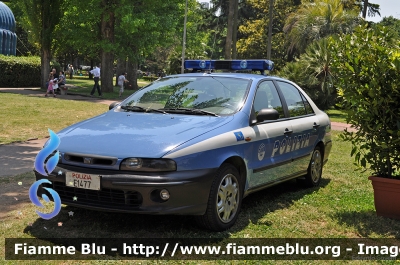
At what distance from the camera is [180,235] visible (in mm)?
4762

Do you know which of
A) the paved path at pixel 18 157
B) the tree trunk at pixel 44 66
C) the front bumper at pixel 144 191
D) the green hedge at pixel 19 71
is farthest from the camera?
the tree trunk at pixel 44 66

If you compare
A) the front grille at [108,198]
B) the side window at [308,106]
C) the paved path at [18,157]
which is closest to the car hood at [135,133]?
the front grille at [108,198]

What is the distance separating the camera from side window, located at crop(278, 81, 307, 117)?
6653 millimetres

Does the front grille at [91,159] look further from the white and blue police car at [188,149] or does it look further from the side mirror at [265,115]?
the side mirror at [265,115]

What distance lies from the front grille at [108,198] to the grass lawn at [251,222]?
357 mm

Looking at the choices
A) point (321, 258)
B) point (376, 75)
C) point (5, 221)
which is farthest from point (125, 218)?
point (376, 75)

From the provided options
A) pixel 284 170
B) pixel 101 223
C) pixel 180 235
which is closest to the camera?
pixel 180 235

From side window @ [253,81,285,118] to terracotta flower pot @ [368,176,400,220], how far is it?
4.66 feet

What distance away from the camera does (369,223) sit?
18.0 feet

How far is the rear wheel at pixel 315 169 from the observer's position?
715cm

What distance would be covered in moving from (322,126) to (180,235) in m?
3.38

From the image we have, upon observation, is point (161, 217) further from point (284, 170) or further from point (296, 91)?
point (296, 91)

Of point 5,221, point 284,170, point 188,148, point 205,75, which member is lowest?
point 5,221

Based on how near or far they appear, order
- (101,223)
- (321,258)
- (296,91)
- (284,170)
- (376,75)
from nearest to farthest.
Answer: (321,258)
(101,223)
(376,75)
(284,170)
(296,91)
